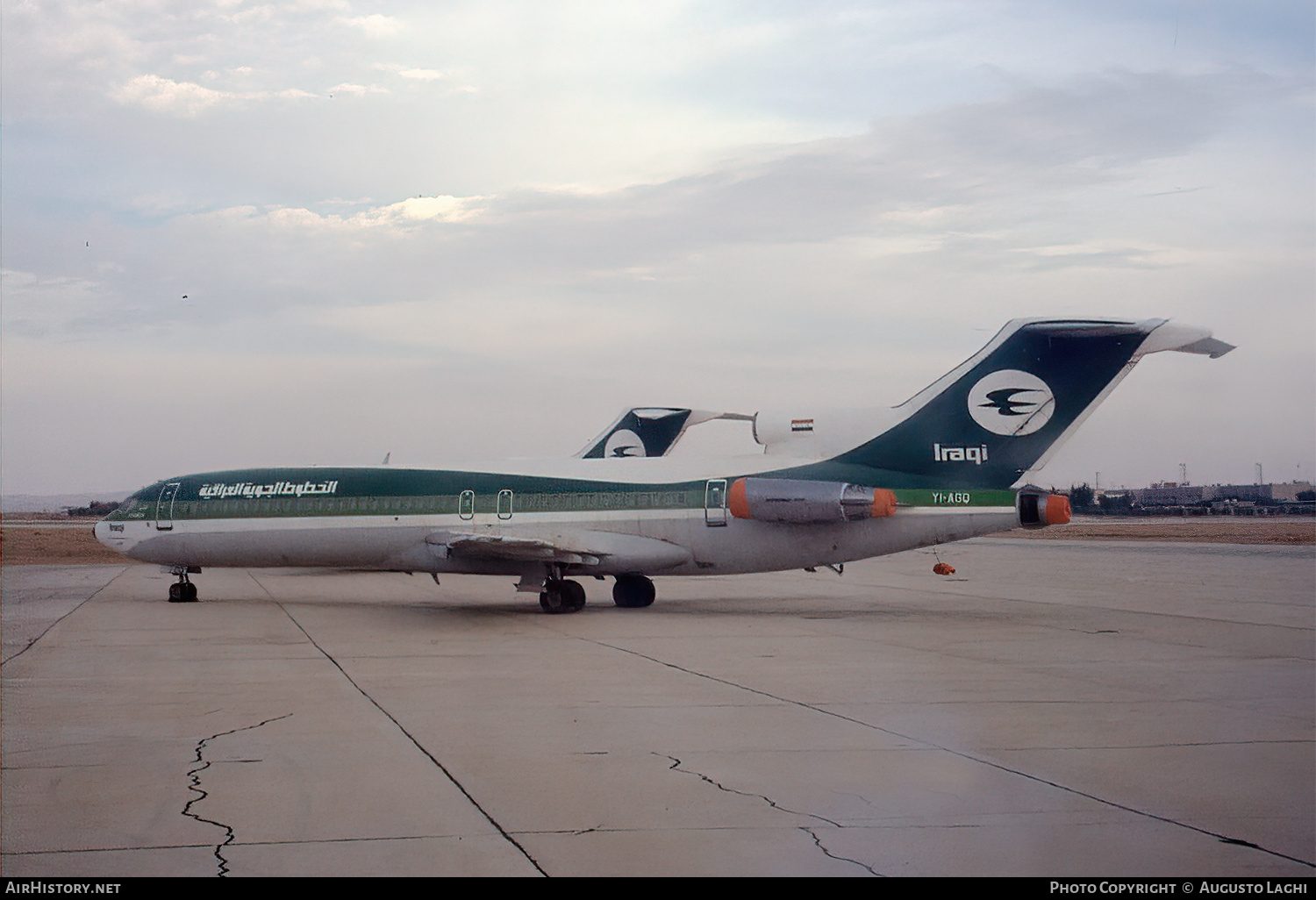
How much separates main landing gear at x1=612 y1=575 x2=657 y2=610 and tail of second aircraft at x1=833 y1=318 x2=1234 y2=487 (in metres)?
5.80

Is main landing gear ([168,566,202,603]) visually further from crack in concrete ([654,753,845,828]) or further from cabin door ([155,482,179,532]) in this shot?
crack in concrete ([654,753,845,828])

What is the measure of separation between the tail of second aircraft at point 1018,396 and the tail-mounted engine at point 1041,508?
1.52 ft

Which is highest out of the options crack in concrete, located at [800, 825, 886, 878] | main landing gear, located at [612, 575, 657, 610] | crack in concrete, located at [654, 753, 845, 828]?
crack in concrete, located at [800, 825, 886, 878]

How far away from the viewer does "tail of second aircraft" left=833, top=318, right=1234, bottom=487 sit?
18734 millimetres

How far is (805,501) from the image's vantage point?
20562 mm

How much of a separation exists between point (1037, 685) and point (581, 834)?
7.21 metres

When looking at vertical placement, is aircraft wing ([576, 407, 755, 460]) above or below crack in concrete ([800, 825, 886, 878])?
above

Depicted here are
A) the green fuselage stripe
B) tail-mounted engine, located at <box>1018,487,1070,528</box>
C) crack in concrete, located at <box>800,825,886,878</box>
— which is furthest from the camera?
the green fuselage stripe

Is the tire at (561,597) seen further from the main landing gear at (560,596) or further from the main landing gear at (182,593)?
the main landing gear at (182,593)

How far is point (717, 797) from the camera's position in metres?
7.44

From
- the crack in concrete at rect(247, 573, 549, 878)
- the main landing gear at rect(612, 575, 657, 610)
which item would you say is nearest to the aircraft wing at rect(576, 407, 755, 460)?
the main landing gear at rect(612, 575, 657, 610)

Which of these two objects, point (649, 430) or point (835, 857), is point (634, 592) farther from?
point (835, 857)

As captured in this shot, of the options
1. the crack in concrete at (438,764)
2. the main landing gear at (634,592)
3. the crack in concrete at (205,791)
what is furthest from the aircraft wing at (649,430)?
the crack in concrete at (205,791)

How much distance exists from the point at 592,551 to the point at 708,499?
2.48 metres
